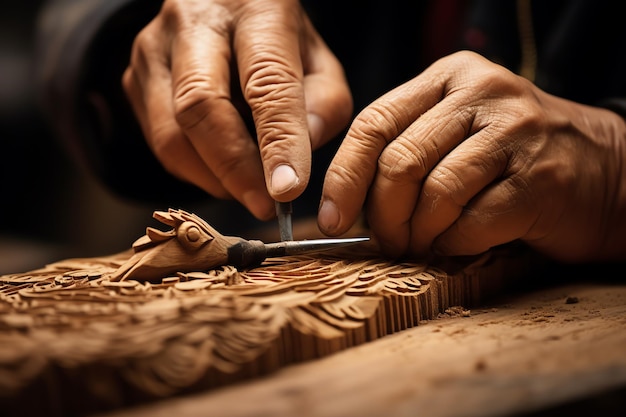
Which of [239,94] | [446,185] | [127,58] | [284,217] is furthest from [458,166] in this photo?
[127,58]

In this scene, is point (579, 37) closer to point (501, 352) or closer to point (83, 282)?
point (501, 352)

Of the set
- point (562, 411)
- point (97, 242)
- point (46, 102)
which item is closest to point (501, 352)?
point (562, 411)

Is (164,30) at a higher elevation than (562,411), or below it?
higher

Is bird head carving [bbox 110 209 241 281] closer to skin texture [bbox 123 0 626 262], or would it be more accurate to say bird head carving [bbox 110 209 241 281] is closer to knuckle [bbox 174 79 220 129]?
skin texture [bbox 123 0 626 262]

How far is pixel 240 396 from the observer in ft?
2.91

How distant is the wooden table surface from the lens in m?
0.82

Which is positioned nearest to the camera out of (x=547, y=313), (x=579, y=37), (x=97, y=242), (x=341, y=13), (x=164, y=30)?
(x=547, y=313)

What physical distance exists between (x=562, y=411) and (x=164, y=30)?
1.51 metres

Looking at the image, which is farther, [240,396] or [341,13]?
[341,13]

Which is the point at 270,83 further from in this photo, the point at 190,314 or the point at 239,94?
the point at 190,314

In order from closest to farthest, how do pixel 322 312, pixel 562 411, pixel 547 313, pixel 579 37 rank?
1. pixel 562 411
2. pixel 322 312
3. pixel 547 313
4. pixel 579 37

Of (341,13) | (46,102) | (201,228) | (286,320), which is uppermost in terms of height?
(341,13)

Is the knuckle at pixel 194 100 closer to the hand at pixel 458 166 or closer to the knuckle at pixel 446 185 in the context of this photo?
the hand at pixel 458 166

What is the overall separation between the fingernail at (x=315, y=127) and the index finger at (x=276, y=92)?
11 centimetres
